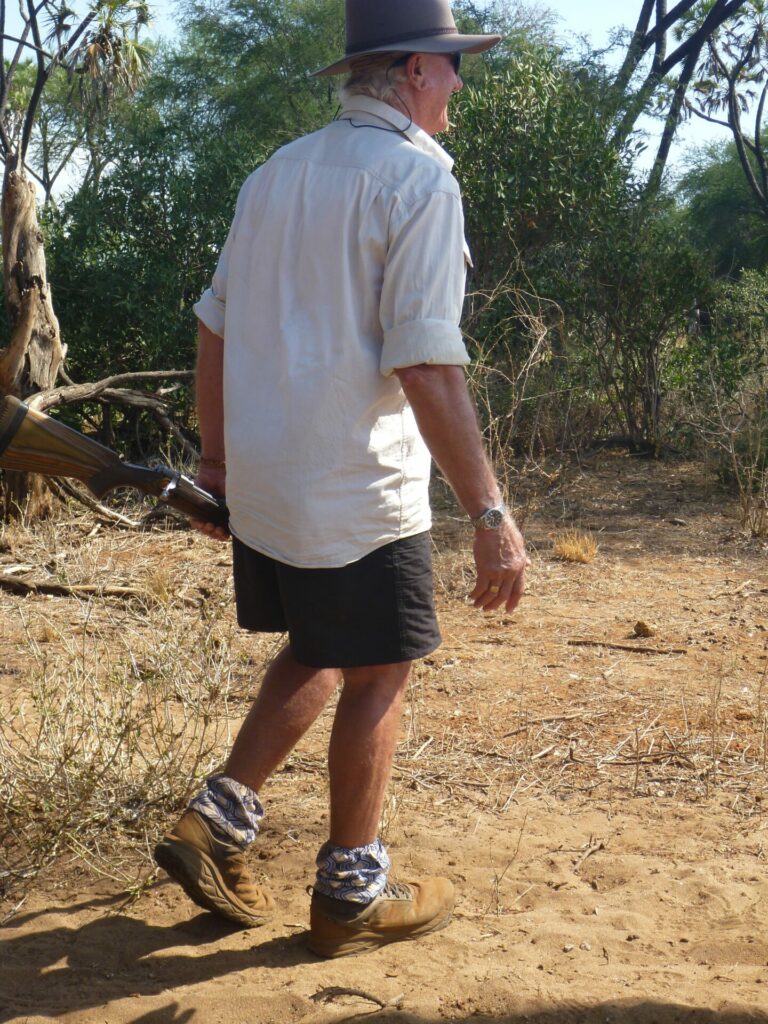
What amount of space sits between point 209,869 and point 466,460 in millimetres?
1088

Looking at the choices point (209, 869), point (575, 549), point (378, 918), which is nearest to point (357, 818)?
point (378, 918)

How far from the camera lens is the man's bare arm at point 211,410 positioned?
2.72 meters

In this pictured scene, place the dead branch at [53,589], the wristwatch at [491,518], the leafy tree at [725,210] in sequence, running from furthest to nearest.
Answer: the leafy tree at [725,210] → the dead branch at [53,589] → the wristwatch at [491,518]

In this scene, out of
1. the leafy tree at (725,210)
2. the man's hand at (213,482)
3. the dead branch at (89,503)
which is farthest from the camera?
the leafy tree at (725,210)

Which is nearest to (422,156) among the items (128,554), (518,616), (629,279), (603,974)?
(603,974)

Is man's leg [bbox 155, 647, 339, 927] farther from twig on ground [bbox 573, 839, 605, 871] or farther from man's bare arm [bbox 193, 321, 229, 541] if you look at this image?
twig on ground [bbox 573, 839, 605, 871]

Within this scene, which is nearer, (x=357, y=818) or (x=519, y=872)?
(x=357, y=818)

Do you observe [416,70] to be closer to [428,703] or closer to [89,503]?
[428,703]

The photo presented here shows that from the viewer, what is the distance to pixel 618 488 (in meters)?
9.41

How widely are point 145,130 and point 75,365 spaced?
248 cm

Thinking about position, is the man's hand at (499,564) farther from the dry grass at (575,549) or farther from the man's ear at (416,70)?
the dry grass at (575,549)

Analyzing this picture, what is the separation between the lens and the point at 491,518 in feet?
7.53

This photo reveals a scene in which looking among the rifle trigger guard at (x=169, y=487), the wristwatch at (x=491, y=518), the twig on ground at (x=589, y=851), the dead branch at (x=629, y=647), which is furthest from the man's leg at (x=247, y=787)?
the dead branch at (x=629, y=647)

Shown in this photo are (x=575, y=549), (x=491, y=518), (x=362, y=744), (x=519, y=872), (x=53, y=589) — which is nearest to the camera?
(x=491, y=518)
